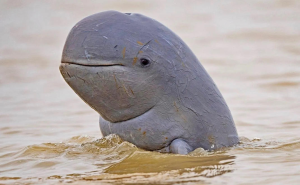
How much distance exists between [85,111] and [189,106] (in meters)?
5.32

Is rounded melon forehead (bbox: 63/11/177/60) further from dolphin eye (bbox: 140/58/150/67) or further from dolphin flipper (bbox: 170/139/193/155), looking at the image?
dolphin flipper (bbox: 170/139/193/155)

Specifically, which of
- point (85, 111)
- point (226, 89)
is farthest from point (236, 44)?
point (85, 111)

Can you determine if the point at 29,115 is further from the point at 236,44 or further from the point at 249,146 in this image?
the point at 236,44

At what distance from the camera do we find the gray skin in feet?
17.8

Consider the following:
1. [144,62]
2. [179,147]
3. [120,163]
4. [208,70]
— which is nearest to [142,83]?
[144,62]

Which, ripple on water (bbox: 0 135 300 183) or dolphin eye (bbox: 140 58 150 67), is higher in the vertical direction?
dolphin eye (bbox: 140 58 150 67)

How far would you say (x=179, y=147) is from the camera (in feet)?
→ 18.1

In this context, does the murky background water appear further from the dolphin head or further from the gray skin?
the dolphin head

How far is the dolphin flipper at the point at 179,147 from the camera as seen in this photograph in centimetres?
551

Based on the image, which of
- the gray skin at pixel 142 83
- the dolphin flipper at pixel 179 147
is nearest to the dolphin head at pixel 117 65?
the gray skin at pixel 142 83

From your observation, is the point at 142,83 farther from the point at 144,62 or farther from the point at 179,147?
the point at 179,147

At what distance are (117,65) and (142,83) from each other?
25 cm

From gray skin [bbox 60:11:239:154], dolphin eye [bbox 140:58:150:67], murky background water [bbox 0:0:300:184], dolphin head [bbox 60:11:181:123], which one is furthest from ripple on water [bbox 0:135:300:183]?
dolphin eye [bbox 140:58:150:67]

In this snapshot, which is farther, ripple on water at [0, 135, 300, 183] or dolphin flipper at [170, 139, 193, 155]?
dolphin flipper at [170, 139, 193, 155]
